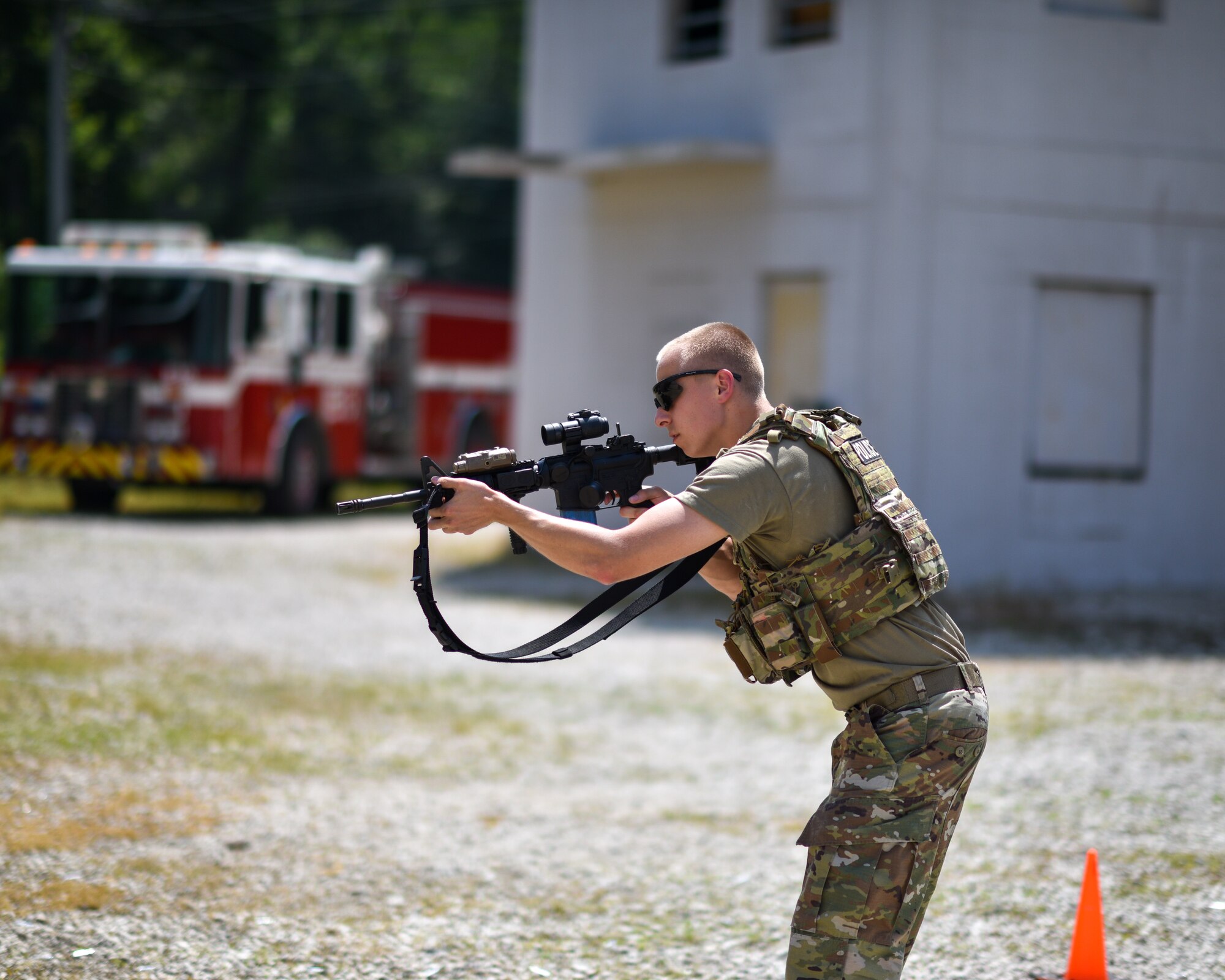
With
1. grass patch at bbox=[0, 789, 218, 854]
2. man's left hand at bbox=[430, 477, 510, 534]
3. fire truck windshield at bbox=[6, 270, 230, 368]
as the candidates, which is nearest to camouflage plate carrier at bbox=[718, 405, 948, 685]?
man's left hand at bbox=[430, 477, 510, 534]

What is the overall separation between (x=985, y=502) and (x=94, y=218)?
2809 cm

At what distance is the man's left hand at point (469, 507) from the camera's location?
366 cm

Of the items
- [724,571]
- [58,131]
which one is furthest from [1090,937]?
[58,131]

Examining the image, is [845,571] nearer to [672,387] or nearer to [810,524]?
[810,524]

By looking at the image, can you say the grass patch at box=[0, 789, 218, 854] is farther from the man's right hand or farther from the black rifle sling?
the man's right hand

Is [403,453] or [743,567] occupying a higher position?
[743,567]

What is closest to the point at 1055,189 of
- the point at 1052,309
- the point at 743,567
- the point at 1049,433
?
the point at 1052,309

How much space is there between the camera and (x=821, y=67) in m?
14.5

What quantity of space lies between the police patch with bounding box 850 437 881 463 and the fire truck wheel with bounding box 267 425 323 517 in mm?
15400

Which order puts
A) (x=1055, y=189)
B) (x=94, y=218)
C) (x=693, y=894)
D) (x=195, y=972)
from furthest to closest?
(x=94, y=218)
(x=1055, y=189)
(x=693, y=894)
(x=195, y=972)

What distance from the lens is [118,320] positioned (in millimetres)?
17672

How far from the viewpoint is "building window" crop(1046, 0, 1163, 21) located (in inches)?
560

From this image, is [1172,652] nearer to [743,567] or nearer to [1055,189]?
[1055,189]

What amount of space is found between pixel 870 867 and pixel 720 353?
129 centimetres
